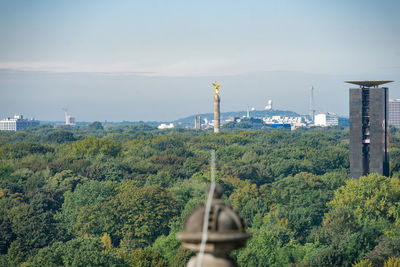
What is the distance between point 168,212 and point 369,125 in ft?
87.1

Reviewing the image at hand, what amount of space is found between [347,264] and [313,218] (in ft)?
66.7

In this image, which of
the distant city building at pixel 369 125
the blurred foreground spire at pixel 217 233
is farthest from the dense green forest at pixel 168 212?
the blurred foreground spire at pixel 217 233

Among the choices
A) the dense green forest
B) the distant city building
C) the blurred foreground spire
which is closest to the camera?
the blurred foreground spire

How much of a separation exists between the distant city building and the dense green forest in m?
3.80

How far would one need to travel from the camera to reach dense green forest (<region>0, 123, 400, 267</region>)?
63.8m

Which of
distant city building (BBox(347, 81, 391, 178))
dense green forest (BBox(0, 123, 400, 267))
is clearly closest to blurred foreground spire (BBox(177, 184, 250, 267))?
dense green forest (BBox(0, 123, 400, 267))

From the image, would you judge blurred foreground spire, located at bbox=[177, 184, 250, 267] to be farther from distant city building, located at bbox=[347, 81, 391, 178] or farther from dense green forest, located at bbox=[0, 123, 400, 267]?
distant city building, located at bbox=[347, 81, 391, 178]

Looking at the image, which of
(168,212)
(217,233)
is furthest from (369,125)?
(217,233)

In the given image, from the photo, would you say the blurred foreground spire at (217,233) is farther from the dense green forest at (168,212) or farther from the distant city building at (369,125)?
the distant city building at (369,125)

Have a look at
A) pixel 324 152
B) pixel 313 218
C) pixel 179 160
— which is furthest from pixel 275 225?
pixel 324 152

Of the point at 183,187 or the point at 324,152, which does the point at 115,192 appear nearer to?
the point at 183,187

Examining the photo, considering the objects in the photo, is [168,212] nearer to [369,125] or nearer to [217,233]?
[369,125]

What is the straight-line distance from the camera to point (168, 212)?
81.6 metres

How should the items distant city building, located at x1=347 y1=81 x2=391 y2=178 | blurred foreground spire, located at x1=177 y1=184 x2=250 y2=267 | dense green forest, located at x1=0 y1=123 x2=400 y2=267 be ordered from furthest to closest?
distant city building, located at x1=347 y1=81 x2=391 y2=178, dense green forest, located at x1=0 y1=123 x2=400 y2=267, blurred foreground spire, located at x1=177 y1=184 x2=250 y2=267
